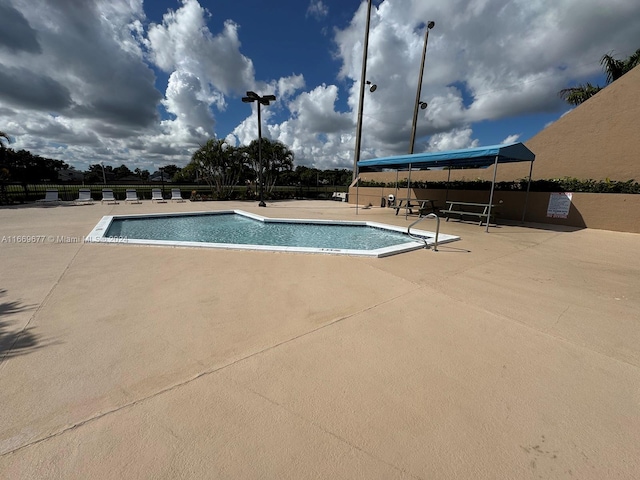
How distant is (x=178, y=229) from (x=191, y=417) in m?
8.88

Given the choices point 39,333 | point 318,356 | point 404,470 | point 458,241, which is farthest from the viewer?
point 458,241

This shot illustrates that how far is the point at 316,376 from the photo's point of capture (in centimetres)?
200

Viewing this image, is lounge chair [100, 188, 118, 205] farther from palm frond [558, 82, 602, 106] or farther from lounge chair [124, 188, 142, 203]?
palm frond [558, 82, 602, 106]

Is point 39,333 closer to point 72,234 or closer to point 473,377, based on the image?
point 473,377

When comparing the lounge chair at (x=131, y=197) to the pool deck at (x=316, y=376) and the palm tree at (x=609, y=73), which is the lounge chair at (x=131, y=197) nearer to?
the pool deck at (x=316, y=376)

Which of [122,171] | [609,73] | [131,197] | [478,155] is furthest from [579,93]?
[122,171]

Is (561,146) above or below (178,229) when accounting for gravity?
above

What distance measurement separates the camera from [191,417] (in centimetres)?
164

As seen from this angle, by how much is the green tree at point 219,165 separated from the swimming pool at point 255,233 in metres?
8.30

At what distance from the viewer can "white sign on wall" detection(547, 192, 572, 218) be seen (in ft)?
30.1

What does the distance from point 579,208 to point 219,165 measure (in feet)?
63.1

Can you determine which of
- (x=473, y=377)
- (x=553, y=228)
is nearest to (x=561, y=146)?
(x=553, y=228)

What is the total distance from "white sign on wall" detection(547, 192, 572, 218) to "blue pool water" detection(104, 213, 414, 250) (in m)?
5.88

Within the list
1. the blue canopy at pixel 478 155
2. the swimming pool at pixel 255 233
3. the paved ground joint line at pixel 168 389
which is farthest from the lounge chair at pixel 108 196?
the paved ground joint line at pixel 168 389
